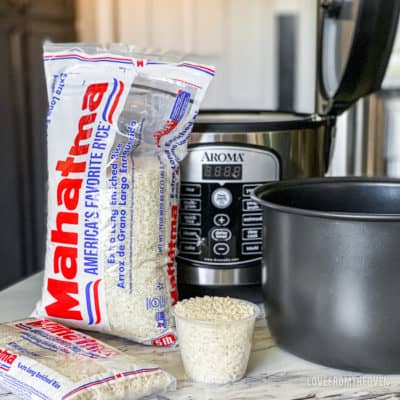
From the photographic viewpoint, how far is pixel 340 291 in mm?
557

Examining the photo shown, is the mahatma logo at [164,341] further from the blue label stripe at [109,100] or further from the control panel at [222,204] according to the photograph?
the blue label stripe at [109,100]

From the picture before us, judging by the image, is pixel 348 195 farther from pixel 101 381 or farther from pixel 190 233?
pixel 101 381

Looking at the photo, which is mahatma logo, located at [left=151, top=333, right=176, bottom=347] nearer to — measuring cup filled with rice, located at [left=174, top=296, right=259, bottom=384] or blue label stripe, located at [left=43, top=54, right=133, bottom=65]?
measuring cup filled with rice, located at [left=174, top=296, right=259, bottom=384]

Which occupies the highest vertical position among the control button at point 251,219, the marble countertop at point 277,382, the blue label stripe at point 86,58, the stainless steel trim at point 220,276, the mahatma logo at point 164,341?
the blue label stripe at point 86,58

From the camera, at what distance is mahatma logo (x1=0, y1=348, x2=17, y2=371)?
1.84 feet

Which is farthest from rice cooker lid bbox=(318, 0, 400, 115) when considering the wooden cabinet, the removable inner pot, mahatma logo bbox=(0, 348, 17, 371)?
the wooden cabinet

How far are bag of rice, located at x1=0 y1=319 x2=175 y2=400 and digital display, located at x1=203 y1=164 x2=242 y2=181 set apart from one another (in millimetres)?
232

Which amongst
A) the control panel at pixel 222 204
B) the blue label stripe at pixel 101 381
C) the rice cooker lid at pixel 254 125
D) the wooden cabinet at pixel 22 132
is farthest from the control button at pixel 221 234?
the wooden cabinet at pixel 22 132

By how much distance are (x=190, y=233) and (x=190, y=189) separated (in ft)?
0.17

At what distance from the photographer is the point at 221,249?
2.48 ft

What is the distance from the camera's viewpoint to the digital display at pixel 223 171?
743 mm

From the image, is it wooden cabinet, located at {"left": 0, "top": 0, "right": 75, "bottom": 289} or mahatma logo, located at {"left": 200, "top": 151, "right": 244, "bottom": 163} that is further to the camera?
wooden cabinet, located at {"left": 0, "top": 0, "right": 75, "bottom": 289}

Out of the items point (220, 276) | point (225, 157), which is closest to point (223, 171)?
point (225, 157)

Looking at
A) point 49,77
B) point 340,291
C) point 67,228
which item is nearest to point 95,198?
point 67,228
